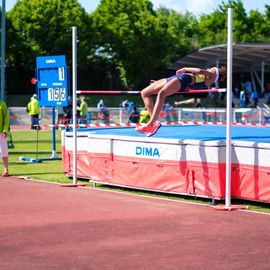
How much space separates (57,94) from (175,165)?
5.55 meters

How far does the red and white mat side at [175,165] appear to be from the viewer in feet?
37.0

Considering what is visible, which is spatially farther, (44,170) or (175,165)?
(44,170)

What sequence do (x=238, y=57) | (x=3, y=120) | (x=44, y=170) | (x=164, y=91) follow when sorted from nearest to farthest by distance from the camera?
(x=164, y=91), (x=3, y=120), (x=44, y=170), (x=238, y=57)

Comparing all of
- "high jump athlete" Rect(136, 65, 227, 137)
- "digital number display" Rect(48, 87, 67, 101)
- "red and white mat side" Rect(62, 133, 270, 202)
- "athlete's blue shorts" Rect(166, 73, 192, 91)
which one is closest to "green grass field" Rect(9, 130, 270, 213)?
"red and white mat side" Rect(62, 133, 270, 202)

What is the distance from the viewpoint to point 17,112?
137ft

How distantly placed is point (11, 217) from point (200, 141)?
11.2 ft

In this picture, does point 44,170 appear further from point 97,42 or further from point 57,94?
point 97,42

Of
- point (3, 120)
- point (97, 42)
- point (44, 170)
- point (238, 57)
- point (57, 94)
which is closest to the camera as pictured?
point (3, 120)

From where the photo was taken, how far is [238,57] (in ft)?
171

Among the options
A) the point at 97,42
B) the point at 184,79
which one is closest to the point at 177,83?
the point at 184,79

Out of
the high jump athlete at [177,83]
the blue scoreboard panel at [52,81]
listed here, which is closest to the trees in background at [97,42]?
the blue scoreboard panel at [52,81]

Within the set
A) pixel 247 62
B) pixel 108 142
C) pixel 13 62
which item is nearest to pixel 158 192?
pixel 108 142

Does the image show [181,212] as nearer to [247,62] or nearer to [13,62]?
[247,62]

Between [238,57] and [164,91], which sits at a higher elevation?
[238,57]
